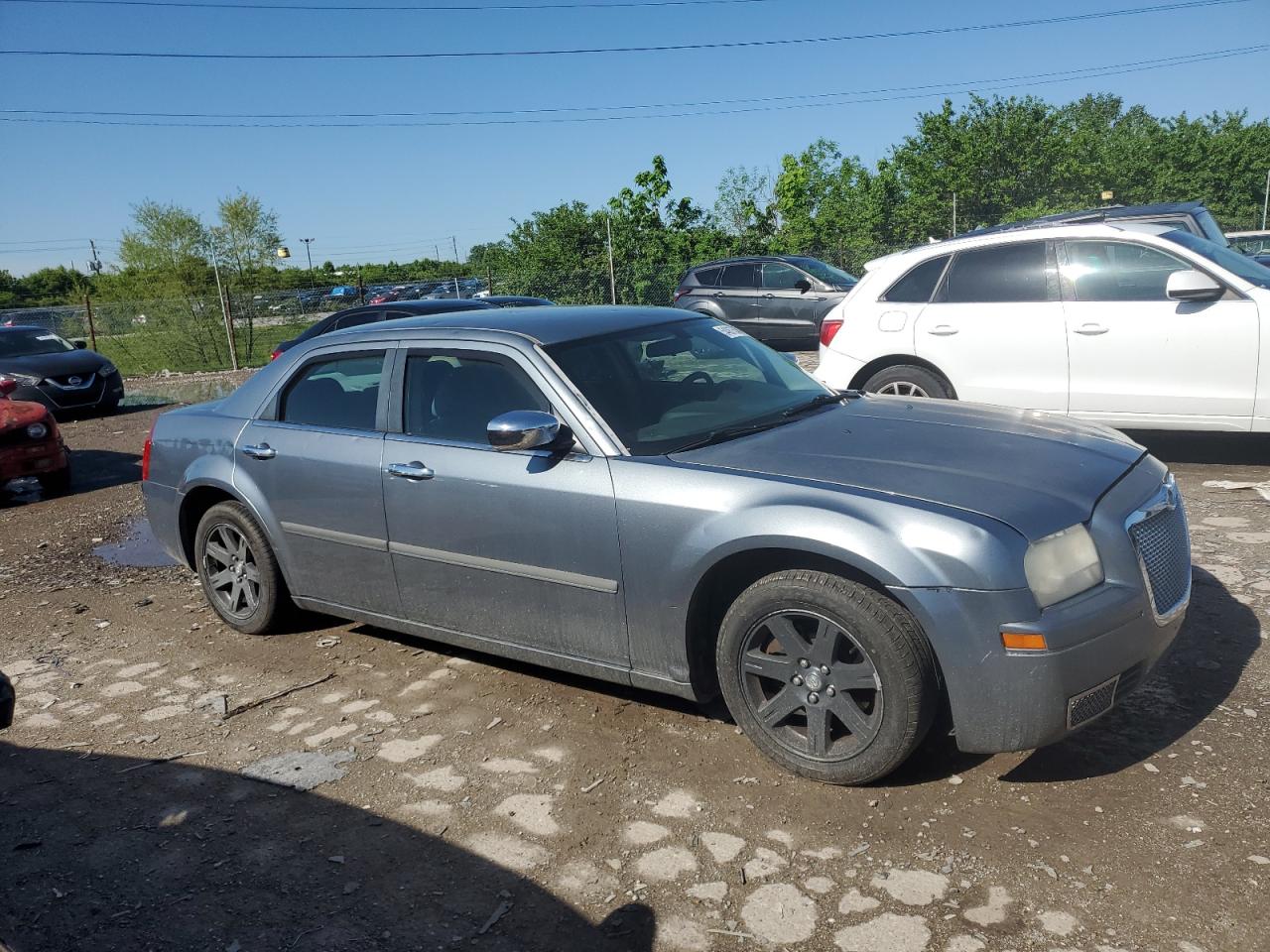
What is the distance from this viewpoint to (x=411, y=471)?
14.9 ft

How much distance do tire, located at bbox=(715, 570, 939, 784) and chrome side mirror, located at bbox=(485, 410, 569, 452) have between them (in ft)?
3.16

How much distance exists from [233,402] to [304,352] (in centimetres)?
56

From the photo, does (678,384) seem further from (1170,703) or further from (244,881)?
(244,881)

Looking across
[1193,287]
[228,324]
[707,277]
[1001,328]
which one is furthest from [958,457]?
[228,324]

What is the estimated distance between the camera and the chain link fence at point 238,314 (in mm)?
26031

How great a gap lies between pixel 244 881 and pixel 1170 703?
3254 millimetres

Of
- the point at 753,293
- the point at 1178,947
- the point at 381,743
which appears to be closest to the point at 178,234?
the point at 753,293

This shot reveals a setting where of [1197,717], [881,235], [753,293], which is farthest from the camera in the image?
[881,235]

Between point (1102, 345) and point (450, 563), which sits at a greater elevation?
point (1102, 345)

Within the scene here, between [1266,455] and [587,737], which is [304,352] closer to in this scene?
[587,737]

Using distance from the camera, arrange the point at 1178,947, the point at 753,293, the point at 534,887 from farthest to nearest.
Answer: the point at 753,293 < the point at 534,887 < the point at 1178,947

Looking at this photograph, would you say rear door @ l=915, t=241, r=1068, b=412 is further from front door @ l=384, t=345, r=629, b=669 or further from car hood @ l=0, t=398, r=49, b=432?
car hood @ l=0, t=398, r=49, b=432

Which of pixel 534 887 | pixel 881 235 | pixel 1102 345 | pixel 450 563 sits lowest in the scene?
pixel 534 887

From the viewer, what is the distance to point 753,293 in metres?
17.7
